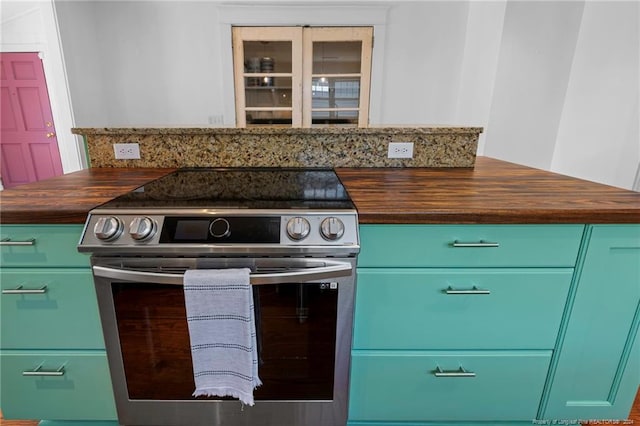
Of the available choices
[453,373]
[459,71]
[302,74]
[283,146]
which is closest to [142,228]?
[283,146]

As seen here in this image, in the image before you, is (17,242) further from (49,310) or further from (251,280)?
(251,280)

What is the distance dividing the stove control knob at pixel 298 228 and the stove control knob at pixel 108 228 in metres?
0.44

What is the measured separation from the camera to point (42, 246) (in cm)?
89

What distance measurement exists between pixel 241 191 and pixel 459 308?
77 centimetres

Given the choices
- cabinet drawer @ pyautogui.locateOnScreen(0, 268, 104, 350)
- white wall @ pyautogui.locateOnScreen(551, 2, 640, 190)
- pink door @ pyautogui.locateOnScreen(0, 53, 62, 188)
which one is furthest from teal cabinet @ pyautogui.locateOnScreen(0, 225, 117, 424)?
pink door @ pyautogui.locateOnScreen(0, 53, 62, 188)

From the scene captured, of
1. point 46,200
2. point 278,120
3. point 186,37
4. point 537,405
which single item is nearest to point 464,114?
point 278,120

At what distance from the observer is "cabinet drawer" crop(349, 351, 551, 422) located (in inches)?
39.8

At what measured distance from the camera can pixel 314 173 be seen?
1.35 metres

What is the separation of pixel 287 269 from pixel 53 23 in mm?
3716

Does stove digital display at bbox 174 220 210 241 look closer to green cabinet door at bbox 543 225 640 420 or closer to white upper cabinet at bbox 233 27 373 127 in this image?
green cabinet door at bbox 543 225 640 420

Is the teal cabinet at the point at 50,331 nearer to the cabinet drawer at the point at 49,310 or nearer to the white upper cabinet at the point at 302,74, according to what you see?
the cabinet drawer at the point at 49,310

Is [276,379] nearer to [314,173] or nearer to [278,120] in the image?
[314,173]

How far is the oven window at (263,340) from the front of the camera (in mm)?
876

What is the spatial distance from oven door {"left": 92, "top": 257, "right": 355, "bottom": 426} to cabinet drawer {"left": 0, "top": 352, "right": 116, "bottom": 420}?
0.30 feet
